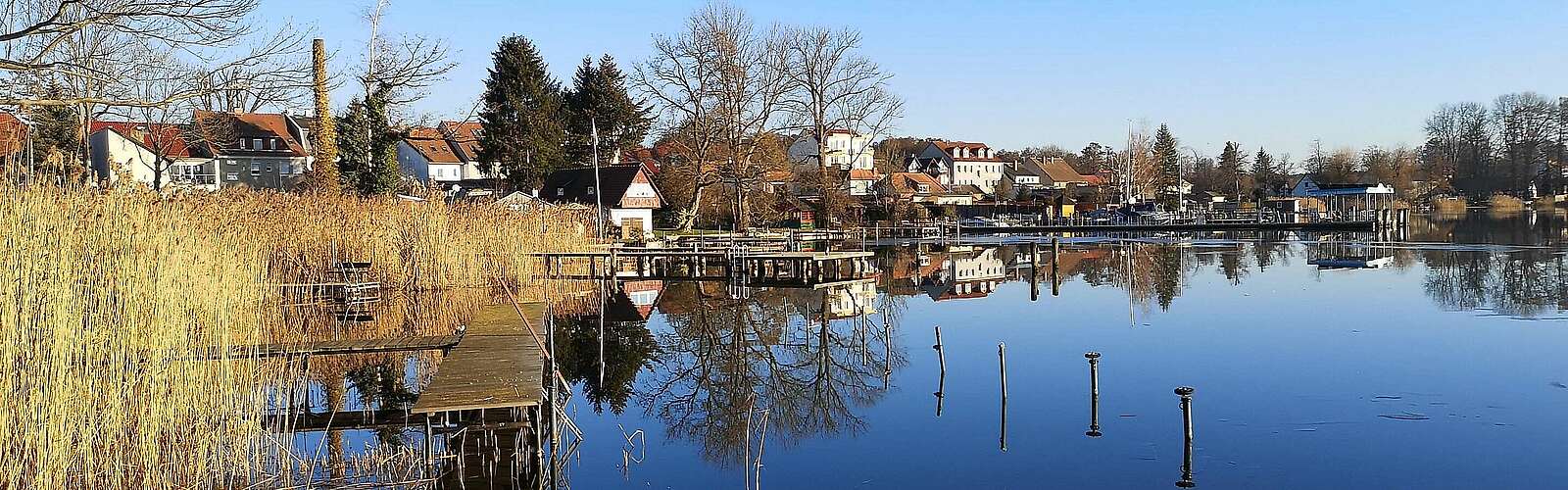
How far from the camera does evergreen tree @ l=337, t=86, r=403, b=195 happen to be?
41.6m

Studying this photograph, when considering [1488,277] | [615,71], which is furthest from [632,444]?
[615,71]

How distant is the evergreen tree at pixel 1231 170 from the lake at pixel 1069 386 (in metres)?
80.4

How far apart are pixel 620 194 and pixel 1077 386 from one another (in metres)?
36.7

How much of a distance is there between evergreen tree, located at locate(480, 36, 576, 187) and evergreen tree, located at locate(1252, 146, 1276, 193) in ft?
228

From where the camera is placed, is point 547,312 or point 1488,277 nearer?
point 547,312

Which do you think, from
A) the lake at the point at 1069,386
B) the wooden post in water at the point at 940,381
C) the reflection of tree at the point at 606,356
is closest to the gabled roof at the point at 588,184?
the lake at the point at 1069,386

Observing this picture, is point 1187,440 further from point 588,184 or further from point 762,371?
point 588,184

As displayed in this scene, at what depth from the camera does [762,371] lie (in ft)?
52.5

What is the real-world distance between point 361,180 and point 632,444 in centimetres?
3280

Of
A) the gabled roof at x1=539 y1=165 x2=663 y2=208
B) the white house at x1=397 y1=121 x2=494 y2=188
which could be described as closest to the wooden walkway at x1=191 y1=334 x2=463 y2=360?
the gabled roof at x1=539 y1=165 x2=663 y2=208

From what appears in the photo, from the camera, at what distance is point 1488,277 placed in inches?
1182

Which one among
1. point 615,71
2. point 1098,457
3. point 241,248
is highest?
point 615,71

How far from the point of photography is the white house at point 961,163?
352 ft

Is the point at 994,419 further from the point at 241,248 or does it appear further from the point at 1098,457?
the point at 241,248
